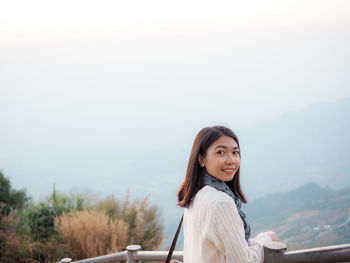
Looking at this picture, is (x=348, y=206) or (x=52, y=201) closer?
(x=52, y=201)

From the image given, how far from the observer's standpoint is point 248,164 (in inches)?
6088

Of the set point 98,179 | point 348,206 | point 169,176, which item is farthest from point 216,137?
point 98,179

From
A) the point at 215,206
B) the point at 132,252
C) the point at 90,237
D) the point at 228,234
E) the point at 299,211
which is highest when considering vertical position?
the point at 215,206

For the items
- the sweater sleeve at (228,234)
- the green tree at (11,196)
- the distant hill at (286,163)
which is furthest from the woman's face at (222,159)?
the distant hill at (286,163)

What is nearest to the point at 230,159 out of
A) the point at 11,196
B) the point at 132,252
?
the point at 132,252

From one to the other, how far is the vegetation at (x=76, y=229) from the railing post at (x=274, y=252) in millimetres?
3495

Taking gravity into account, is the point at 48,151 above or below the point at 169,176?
above

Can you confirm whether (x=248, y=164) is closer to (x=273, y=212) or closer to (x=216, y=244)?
(x=273, y=212)

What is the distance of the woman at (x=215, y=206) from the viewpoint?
1287 millimetres

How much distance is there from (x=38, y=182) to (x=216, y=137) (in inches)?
6069

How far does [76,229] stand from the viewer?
4.73 meters

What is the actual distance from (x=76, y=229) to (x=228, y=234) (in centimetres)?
388

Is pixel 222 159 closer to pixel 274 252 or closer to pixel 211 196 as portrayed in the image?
pixel 211 196

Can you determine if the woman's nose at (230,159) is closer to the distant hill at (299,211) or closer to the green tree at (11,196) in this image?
the green tree at (11,196)
